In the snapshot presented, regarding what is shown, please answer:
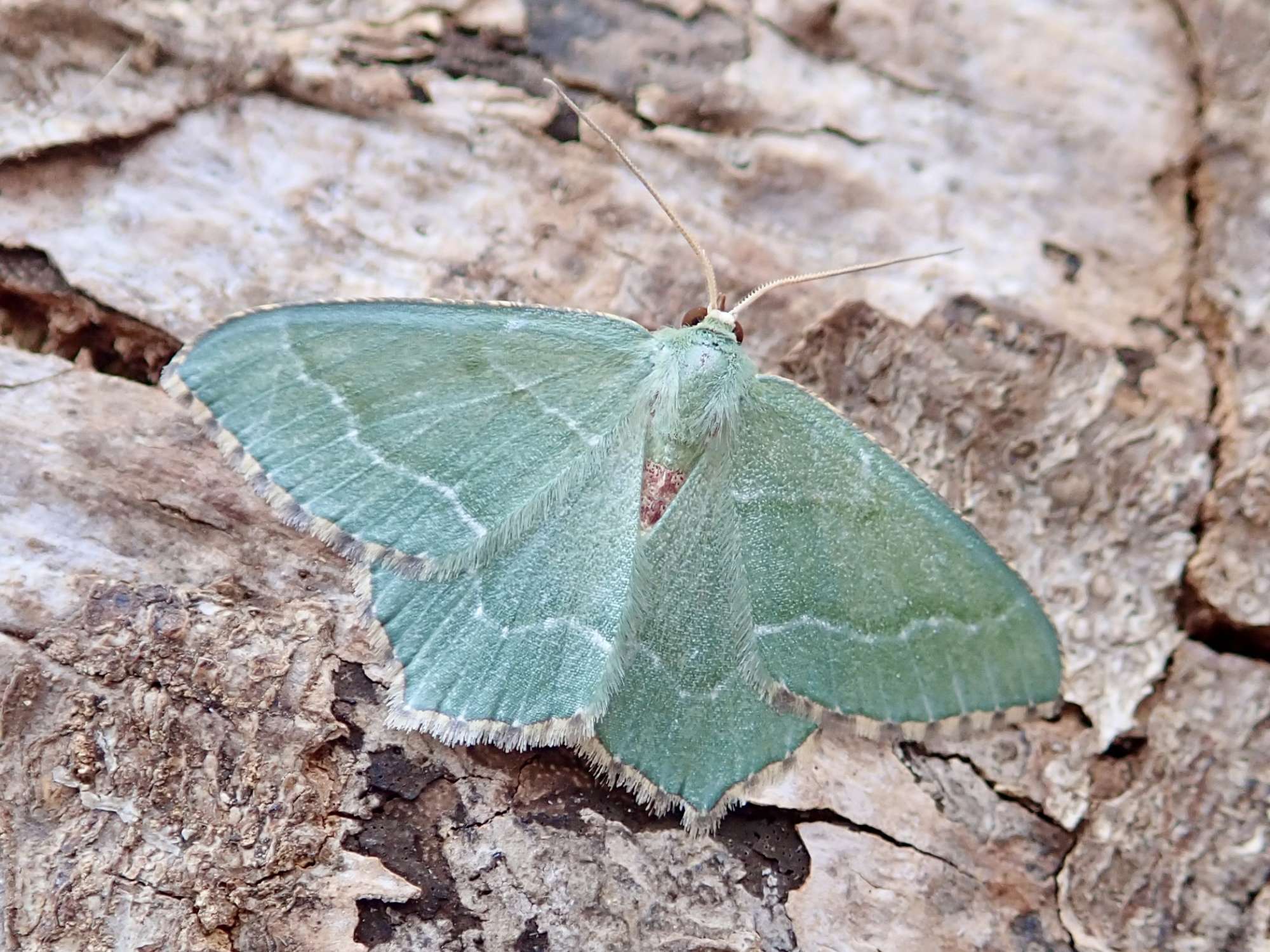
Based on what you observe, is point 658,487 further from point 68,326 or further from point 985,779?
point 68,326

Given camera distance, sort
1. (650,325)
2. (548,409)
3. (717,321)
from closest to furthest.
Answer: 1. (548,409)
2. (717,321)
3. (650,325)

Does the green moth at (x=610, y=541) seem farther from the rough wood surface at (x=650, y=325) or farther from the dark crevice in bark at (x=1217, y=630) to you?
the dark crevice in bark at (x=1217, y=630)

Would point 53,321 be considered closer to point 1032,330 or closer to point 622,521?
point 622,521

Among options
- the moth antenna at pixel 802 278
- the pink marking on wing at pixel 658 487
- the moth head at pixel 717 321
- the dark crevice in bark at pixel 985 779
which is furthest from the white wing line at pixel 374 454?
the dark crevice in bark at pixel 985 779

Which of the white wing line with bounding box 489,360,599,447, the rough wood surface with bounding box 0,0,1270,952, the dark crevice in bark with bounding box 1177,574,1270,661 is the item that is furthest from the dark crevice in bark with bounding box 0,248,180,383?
the dark crevice in bark with bounding box 1177,574,1270,661

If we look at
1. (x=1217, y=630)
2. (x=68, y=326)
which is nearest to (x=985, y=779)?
(x=1217, y=630)
